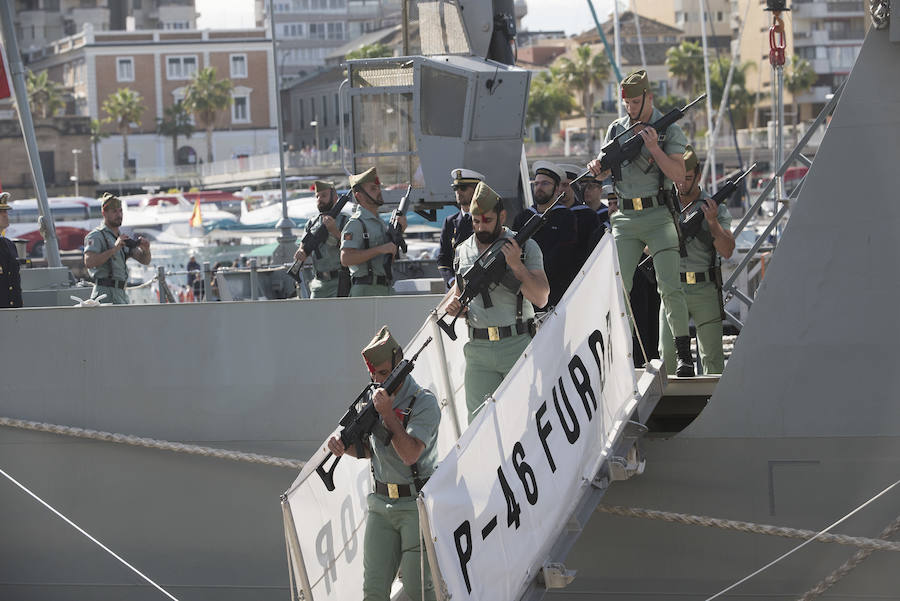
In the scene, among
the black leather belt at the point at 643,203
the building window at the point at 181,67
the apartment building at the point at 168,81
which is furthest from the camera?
the building window at the point at 181,67

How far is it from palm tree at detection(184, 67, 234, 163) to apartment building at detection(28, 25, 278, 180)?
2857mm

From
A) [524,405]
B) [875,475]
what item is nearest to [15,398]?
[524,405]

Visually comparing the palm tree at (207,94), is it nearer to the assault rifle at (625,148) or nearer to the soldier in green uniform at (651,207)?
the soldier in green uniform at (651,207)

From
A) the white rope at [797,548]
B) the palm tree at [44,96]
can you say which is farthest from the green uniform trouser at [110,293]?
the palm tree at [44,96]

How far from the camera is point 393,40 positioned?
97.6 meters

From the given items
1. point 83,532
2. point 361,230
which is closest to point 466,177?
point 361,230

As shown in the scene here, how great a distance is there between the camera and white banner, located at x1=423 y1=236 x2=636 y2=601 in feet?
15.8

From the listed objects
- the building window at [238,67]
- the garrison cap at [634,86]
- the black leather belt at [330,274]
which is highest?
the building window at [238,67]

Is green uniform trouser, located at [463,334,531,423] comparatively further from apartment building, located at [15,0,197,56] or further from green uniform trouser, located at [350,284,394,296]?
apartment building, located at [15,0,197,56]

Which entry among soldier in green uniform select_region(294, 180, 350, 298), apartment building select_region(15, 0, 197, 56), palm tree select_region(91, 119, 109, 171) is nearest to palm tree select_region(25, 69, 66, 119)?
palm tree select_region(91, 119, 109, 171)

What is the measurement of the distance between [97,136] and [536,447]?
95612mm

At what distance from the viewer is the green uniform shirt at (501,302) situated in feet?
18.6

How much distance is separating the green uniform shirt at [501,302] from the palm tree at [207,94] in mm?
94184

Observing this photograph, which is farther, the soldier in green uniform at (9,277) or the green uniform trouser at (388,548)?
the soldier in green uniform at (9,277)
